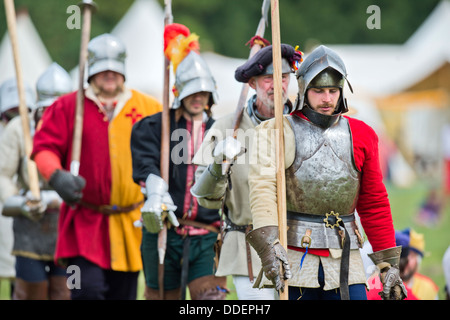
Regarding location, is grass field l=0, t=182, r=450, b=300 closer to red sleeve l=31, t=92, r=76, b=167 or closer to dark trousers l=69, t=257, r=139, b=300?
dark trousers l=69, t=257, r=139, b=300

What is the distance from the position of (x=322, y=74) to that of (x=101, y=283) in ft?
8.30

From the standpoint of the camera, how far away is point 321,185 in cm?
428

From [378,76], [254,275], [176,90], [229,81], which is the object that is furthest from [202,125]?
[378,76]

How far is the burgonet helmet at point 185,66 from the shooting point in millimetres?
5766

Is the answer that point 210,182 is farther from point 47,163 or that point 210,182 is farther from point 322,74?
point 47,163

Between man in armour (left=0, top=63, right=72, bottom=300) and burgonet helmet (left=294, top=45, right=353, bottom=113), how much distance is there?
320 centimetres

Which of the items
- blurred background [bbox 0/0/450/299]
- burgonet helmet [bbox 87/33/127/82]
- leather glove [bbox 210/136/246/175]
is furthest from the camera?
blurred background [bbox 0/0/450/299]

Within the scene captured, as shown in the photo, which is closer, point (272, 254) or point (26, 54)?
point (272, 254)

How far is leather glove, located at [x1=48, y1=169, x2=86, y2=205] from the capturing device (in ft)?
19.4

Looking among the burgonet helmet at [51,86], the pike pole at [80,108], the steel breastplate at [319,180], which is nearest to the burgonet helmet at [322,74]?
the steel breastplate at [319,180]

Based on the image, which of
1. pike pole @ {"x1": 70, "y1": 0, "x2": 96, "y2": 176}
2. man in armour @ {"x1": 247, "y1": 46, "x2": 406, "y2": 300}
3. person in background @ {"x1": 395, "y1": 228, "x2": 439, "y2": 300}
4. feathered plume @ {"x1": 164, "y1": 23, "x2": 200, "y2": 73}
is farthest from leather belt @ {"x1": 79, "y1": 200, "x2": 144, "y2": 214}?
man in armour @ {"x1": 247, "y1": 46, "x2": 406, "y2": 300}

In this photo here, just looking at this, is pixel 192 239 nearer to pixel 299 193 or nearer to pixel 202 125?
pixel 202 125

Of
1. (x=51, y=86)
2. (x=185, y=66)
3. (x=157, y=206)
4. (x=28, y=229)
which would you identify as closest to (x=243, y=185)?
(x=157, y=206)
